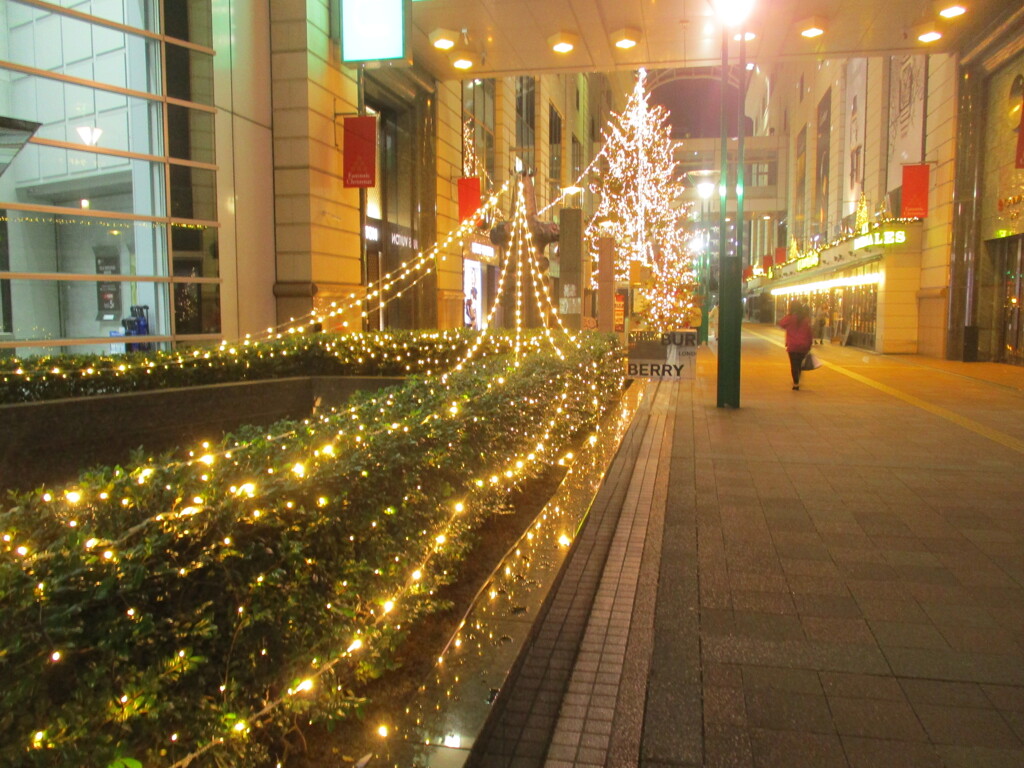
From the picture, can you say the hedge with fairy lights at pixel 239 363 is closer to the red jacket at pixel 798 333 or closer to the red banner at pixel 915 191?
the red jacket at pixel 798 333

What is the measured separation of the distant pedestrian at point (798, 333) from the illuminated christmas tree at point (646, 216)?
15077mm

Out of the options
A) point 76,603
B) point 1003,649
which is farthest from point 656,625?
point 76,603

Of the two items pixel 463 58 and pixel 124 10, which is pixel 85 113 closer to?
pixel 124 10

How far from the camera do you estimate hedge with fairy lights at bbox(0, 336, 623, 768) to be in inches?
74.9

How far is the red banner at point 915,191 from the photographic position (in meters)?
A: 22.5

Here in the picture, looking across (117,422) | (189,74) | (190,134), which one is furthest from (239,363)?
(189,74)

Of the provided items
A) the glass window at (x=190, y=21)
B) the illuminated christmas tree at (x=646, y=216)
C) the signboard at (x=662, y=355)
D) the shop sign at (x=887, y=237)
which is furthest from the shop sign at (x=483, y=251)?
the glass window at (x=190, y=21)

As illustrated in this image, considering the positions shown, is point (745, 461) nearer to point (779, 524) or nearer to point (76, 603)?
point (779, 524)

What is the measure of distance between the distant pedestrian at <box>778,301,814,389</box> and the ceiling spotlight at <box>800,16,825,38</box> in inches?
233

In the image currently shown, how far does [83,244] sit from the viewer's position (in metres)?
11.7

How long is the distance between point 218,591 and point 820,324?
→ 120ft

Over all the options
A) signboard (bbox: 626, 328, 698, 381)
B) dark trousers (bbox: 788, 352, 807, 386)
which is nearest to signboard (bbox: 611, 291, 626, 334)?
signboard (bbox: 626, 328, 698, 381)

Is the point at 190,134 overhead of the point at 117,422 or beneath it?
overhead

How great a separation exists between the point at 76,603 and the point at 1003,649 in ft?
12.9
